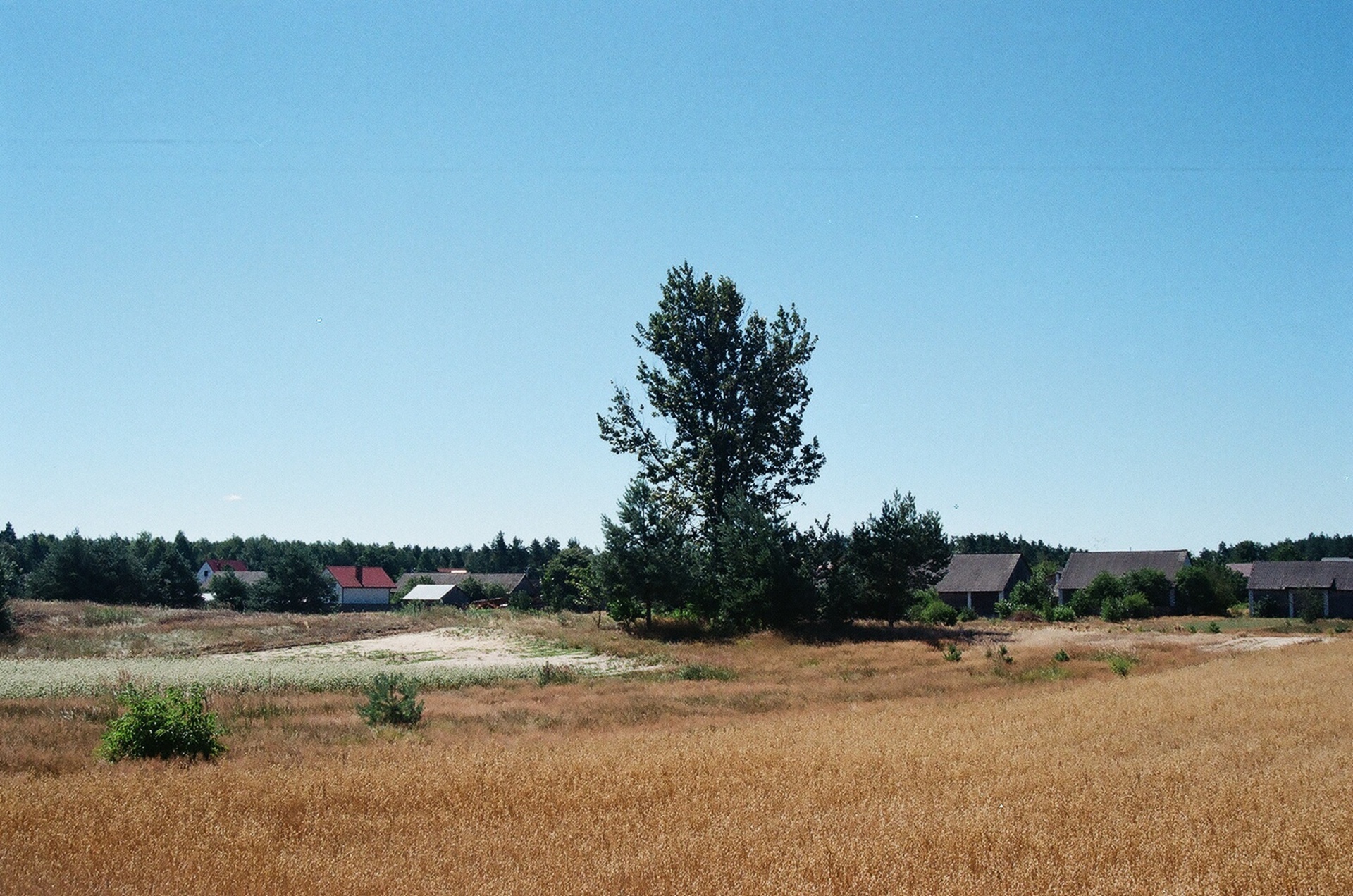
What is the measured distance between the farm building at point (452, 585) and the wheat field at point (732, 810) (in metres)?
97.1

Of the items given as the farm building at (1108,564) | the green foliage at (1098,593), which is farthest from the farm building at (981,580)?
the green foliage at (1098,593)

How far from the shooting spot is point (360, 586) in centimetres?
11825

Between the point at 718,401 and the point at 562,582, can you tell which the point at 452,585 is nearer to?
the point at 562,582

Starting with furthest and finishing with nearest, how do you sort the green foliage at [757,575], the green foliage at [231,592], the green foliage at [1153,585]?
the green foliage at [231,592] → the green foliage at [1153,585] → the green foliage at [757,575]

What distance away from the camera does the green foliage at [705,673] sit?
27.4m

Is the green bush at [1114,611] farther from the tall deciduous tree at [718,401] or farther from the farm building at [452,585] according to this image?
the farm building at [452,585]

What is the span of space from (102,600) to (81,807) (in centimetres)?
8712

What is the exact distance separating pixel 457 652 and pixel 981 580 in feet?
185

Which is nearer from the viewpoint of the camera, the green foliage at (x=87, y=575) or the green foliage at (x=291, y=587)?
the green foliage at (x=87, y=575)

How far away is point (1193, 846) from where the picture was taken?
7688 millimetres

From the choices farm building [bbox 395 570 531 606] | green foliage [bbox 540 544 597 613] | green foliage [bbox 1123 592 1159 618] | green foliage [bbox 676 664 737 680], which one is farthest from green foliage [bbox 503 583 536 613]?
green foliage [bbox 676 664 737 680]

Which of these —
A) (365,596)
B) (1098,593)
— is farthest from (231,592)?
(1098,593)

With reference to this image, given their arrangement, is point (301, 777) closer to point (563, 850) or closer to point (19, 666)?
point (563, 850)

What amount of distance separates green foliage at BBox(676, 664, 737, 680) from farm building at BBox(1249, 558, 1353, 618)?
60163 millimetres
